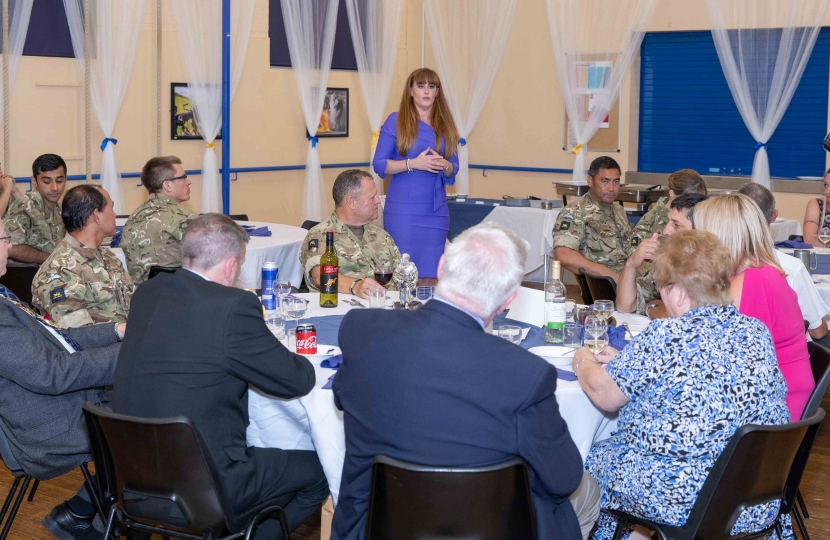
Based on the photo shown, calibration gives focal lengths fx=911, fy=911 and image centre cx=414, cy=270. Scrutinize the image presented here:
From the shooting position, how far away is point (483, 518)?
75.8 inches

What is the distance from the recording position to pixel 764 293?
281 centimetres

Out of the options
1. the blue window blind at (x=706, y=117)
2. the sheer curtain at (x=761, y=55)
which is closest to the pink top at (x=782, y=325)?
the sheer curtain at (x=761, y=55)

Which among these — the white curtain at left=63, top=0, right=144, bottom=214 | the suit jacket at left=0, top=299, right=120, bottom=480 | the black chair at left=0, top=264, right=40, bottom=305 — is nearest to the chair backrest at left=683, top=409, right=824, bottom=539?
the suit jacket at left=0, top=299, right=120, bottom=480

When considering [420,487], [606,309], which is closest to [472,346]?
[420,487]

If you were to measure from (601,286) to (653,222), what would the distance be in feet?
2.33

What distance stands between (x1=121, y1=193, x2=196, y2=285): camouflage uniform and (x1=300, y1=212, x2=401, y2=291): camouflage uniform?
80 cm

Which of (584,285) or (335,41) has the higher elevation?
(335,41)

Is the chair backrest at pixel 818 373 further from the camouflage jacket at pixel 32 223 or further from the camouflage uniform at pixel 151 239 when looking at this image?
the camouflage jacket at pixel 32 223

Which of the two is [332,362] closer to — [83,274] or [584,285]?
Result: [83,274]

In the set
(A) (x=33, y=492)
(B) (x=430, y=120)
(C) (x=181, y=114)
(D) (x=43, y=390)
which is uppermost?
(C) (x=181, y=114)

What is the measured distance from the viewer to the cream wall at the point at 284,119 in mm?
7102

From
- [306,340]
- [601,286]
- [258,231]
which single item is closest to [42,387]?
[306,340]

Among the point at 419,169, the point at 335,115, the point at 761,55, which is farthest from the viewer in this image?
the point at 335,115

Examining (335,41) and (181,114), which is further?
(335,41)
